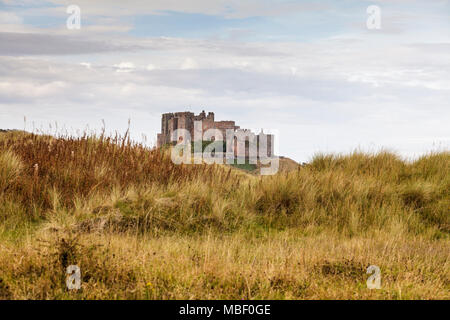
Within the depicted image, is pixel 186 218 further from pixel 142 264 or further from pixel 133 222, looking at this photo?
pixel 142 264

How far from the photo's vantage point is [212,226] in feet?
27.7

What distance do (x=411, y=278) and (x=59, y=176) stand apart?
7070mm

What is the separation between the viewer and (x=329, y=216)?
30.4 ft

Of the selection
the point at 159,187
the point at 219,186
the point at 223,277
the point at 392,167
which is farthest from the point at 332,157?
the point at 223,277

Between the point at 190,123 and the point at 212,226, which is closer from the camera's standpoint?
the point at 212,226

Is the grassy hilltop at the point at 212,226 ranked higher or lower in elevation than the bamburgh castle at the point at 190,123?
lower

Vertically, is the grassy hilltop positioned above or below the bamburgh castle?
below

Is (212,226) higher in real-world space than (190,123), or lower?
lower

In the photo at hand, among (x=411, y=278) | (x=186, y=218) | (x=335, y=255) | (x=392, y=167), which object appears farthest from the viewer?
(x=392, y=167)

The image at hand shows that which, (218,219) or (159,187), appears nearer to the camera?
(218,219)

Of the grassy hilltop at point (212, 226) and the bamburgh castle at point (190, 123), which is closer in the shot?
the grassy hilltop at point (212, 226)

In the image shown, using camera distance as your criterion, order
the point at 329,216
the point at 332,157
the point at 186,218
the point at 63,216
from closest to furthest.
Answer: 1. the point at 63,216
2. the point at 186,218
3. the point at 329,216
4. the point at 332,157

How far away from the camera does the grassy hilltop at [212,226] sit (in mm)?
4488

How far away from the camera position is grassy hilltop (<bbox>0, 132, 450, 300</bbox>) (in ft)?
14.7
